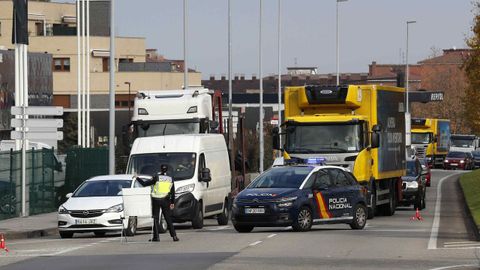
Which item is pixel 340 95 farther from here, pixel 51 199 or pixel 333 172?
pixel 51 199

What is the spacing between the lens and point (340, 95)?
3547 cm

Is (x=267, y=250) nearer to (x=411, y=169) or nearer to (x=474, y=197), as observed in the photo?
(x=411, y=169)

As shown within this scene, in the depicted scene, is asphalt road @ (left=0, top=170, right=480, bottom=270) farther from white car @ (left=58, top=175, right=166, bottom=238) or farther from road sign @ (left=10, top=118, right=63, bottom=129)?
road sign @ (left=10, top=118, right=63, bottom=129)

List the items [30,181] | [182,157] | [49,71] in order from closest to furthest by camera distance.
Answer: [182,157], [30,181], [49,71]

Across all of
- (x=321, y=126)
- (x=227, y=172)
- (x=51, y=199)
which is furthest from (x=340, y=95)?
(x=51, y=199)

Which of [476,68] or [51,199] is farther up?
[476,68]

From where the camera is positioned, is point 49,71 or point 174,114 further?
point 49,71

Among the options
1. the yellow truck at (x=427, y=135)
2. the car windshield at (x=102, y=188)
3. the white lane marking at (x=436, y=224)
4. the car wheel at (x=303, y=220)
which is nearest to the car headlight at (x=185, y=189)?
the car windshield at (x=102, y=188)

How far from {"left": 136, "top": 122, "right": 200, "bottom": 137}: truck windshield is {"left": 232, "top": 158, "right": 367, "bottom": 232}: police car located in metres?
6.50

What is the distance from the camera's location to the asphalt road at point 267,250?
19641 mm

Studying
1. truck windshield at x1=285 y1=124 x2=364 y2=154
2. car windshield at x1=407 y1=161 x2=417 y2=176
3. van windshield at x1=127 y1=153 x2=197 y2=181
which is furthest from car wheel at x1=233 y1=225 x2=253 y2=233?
car windshield at x1=407 y1=161 x2=417 y2=176

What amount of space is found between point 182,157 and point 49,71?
Result: 2009 inches

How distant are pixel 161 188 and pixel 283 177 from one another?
11.8 feet

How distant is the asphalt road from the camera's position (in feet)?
64.4
